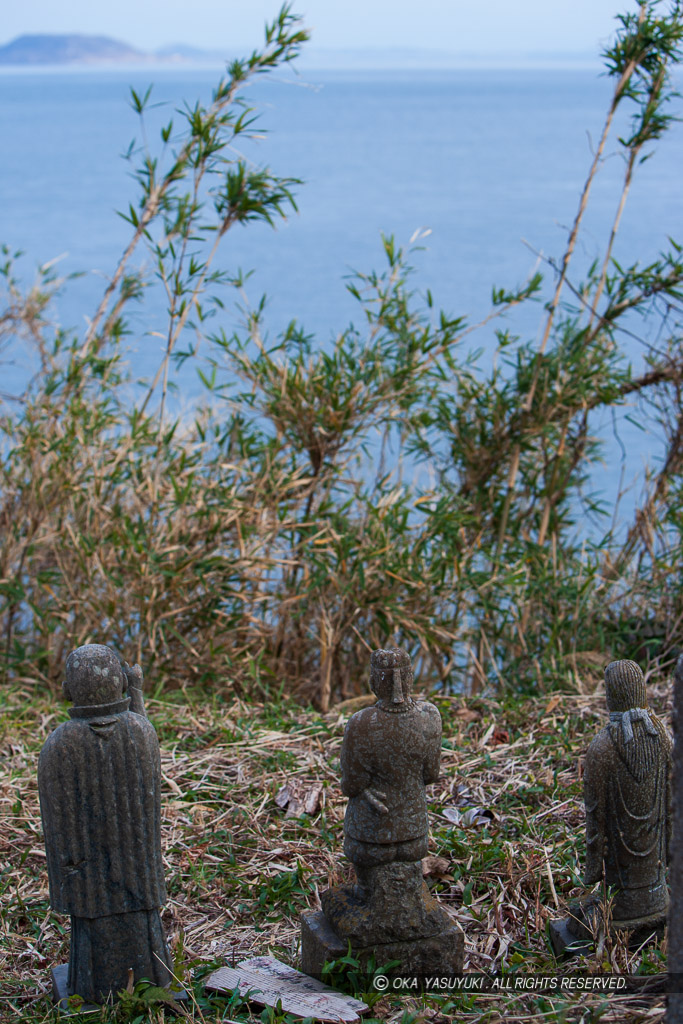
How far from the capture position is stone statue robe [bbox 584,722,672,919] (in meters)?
2.86

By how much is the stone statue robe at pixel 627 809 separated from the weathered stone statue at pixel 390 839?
17.3 inches

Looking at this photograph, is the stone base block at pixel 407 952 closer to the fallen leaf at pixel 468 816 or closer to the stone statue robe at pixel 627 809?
the stone statue robe at pixel 627 809

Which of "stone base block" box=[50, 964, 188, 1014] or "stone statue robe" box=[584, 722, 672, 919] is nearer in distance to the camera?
"stone base block" box=[50, 964, 188, 1014]

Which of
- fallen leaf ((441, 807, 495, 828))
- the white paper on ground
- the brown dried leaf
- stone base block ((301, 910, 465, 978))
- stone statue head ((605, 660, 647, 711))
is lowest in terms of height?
the white paper on ground

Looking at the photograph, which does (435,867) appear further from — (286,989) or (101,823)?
(101,823)

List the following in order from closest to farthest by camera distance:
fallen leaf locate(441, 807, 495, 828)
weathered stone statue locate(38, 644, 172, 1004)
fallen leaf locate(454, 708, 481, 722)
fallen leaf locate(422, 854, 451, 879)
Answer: weathered stone statue locate(38, 644, 172, 1004)
fallen leaf locate(422, 854, 451, 879)
fallen leaf locate(441, 807, 495, 828)
fallen leaf locate(454, 708, 481, 722)

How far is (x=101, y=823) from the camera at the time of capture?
8.68 feet

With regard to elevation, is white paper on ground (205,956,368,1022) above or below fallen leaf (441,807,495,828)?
below

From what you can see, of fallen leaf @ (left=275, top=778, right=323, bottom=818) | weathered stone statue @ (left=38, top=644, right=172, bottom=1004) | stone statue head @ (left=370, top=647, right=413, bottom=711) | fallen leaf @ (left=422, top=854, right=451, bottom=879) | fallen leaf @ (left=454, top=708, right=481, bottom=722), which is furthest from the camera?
fallen leaf @ (left=454, top=708, right=481, bottom=722)

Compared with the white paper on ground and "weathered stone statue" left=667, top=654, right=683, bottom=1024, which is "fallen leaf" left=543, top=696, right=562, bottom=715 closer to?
the white paper on ground

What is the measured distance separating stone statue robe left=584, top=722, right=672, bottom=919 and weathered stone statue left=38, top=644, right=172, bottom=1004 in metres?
1.18

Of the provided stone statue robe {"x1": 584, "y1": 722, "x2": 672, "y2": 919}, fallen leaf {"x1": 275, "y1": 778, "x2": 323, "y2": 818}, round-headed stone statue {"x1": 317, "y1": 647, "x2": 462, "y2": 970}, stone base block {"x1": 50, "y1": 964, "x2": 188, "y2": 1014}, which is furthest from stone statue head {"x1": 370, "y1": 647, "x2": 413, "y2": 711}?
fallen leaf {"x1": 275, "y1": 778, "x2": 323, "y2": 818}

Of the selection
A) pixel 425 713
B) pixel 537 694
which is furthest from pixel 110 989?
pixel 537 694

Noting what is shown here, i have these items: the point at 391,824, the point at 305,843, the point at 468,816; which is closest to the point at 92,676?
the point at 391,824
